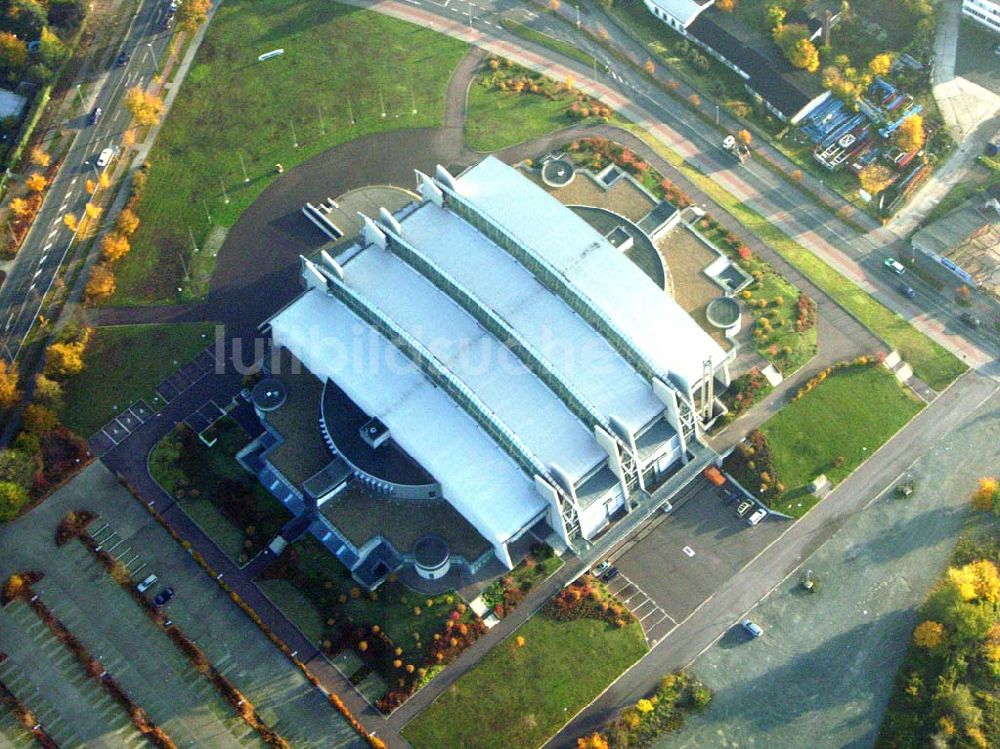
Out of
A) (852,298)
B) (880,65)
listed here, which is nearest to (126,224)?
(852,298)

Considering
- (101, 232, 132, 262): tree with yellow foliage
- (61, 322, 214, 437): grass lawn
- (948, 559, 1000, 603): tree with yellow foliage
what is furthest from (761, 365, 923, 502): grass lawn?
(101, 232, 132, 262): tree with yellow foliage

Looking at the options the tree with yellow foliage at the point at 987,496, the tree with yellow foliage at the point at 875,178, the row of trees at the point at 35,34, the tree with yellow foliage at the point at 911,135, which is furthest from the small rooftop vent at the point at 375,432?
the row of trees at the point at 35,34

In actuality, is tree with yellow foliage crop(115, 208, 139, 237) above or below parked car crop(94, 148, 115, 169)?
below

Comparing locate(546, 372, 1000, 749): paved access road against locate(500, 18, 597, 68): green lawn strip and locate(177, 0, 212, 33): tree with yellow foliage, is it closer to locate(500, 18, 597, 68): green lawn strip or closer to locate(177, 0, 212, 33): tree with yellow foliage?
locate(500, 18, 597, 68): green lawn strip

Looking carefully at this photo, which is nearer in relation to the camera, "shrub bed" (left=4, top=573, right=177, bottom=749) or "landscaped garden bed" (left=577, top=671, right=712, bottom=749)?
"landscaped garden bed" (left=577, top=671, right=712, bottom=749)

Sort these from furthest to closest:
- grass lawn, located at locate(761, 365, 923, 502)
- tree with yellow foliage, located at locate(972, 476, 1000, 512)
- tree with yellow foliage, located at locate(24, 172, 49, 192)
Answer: tree with yellow foliage, located at locate(24, 172, 49, 192)
grass lawn, located at locate(761, 365, 923, 502)
tree with yellow foliage, located at locate(972, 476, 1000, 512)

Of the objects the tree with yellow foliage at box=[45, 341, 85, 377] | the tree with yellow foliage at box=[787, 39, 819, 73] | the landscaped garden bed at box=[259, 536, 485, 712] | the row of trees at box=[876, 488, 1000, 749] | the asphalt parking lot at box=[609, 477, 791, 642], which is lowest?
the row of trees at box=[876, 488, 1000, 749]
